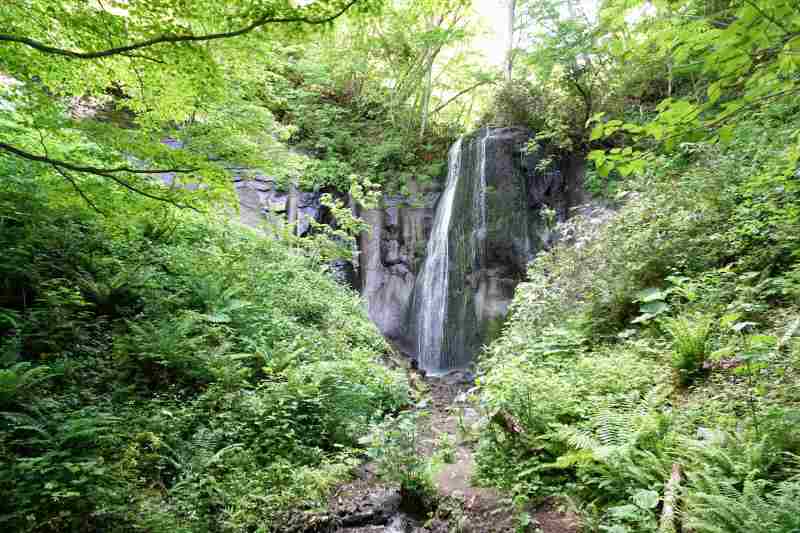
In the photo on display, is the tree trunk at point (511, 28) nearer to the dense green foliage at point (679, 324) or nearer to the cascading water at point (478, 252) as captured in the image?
the cascading water at point (478, 252)

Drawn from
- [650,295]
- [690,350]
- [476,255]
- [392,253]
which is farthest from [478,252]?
[690,350]

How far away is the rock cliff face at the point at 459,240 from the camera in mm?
12812

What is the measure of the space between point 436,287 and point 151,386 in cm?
981

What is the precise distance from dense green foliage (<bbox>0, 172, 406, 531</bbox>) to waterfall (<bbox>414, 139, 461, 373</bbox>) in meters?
6.01

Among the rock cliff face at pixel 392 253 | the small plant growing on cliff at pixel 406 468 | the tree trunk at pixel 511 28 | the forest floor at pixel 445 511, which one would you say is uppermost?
the tree trunk at pixel 511 28

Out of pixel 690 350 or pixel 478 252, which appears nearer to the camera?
pixel 690 350

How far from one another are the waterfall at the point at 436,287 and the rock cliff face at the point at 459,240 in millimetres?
38

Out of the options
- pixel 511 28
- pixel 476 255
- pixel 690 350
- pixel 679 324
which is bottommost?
pixel 690 350

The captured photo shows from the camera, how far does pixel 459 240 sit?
13.6 metres

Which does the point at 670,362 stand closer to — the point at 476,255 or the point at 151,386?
the point at 151,386

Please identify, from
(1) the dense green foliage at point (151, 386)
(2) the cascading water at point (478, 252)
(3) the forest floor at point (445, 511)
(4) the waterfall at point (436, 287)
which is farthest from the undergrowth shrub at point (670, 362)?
(4) the waterfall at point (436, 287)

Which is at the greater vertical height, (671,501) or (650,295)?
(650,295)

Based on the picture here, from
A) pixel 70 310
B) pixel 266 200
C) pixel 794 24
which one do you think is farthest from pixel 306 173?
pixel 794 24

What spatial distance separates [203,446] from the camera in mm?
4137
